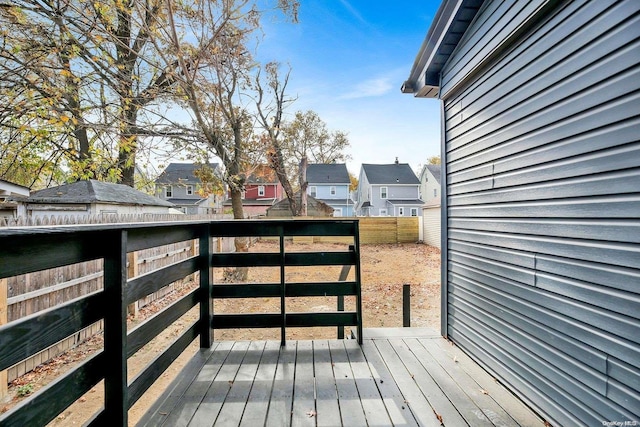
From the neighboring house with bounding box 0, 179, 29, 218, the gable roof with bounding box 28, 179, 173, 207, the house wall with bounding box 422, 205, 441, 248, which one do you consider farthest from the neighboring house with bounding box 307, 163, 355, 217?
the neighboring house with bounding box 0, 179, 29, 218

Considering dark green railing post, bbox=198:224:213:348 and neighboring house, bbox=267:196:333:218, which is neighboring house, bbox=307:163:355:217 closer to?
neighboring house, bbox=267:196:333:218

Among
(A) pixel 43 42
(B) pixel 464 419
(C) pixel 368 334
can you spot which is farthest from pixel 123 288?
(A) pixel 43 42

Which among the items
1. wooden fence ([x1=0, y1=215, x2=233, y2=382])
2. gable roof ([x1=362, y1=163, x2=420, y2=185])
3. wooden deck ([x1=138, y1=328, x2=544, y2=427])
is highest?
gable roof ([x1=362, y1=163, x2=420, y2=185])

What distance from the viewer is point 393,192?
21.9 metres

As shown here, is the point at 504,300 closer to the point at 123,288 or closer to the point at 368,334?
the point at 368,334

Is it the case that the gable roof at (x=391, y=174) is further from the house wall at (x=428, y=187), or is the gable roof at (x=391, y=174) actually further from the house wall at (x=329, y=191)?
the house wall at (x=329, y=191)

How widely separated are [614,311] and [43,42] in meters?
7.86

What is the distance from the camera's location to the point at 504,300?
2062mm

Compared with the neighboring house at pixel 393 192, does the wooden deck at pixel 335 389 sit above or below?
below

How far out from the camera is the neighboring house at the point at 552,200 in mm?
1273

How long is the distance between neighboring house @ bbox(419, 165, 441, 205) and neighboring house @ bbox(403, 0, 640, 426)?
1786 centimetres

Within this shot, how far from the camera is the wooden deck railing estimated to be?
947 millimetres

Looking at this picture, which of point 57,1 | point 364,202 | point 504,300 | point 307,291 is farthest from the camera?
point 364,202

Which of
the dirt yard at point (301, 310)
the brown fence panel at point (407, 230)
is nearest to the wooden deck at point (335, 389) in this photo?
the dirt yard at point (301, 310)
